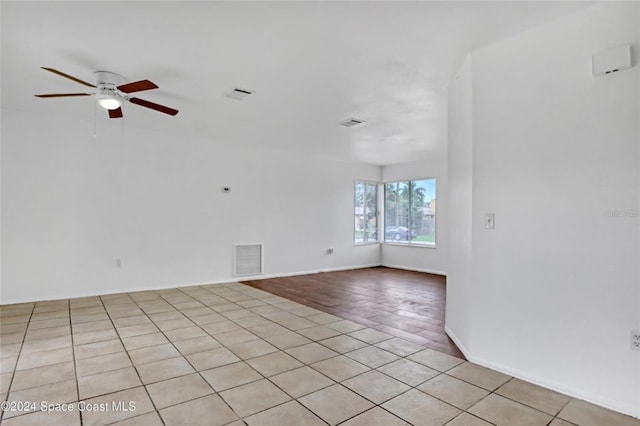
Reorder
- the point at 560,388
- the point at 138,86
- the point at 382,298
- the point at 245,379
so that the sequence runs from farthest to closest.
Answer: the point at 382,298, the point at 138,86, the point at 245,379, the point at 560,388

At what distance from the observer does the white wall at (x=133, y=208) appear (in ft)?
14.7

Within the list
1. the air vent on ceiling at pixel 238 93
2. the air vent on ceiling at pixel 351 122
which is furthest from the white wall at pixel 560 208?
the air vent on ceiling at pixel 238 93

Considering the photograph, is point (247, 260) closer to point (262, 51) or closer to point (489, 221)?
point (262, 51)

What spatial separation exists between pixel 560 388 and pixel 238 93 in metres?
3.78

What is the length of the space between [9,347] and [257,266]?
3.80 metres

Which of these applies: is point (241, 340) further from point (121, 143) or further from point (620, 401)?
point (121, 143)

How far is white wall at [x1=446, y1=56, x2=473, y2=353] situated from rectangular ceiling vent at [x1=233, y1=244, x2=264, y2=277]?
3866 mm

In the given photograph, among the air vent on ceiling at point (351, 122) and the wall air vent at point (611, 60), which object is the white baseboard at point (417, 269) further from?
the wall air vent at point (611, 60)

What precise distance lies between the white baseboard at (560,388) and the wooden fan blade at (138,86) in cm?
342

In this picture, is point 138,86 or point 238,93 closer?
point 138,86

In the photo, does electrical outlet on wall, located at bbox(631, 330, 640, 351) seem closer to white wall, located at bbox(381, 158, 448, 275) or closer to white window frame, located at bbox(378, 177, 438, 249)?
white wall, located at bbox(381, 158, 448, 275)

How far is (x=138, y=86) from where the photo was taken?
286 cm

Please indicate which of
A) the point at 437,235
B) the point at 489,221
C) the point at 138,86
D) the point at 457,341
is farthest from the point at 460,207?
→ the point at 437,235

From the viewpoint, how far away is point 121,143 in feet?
16.8
